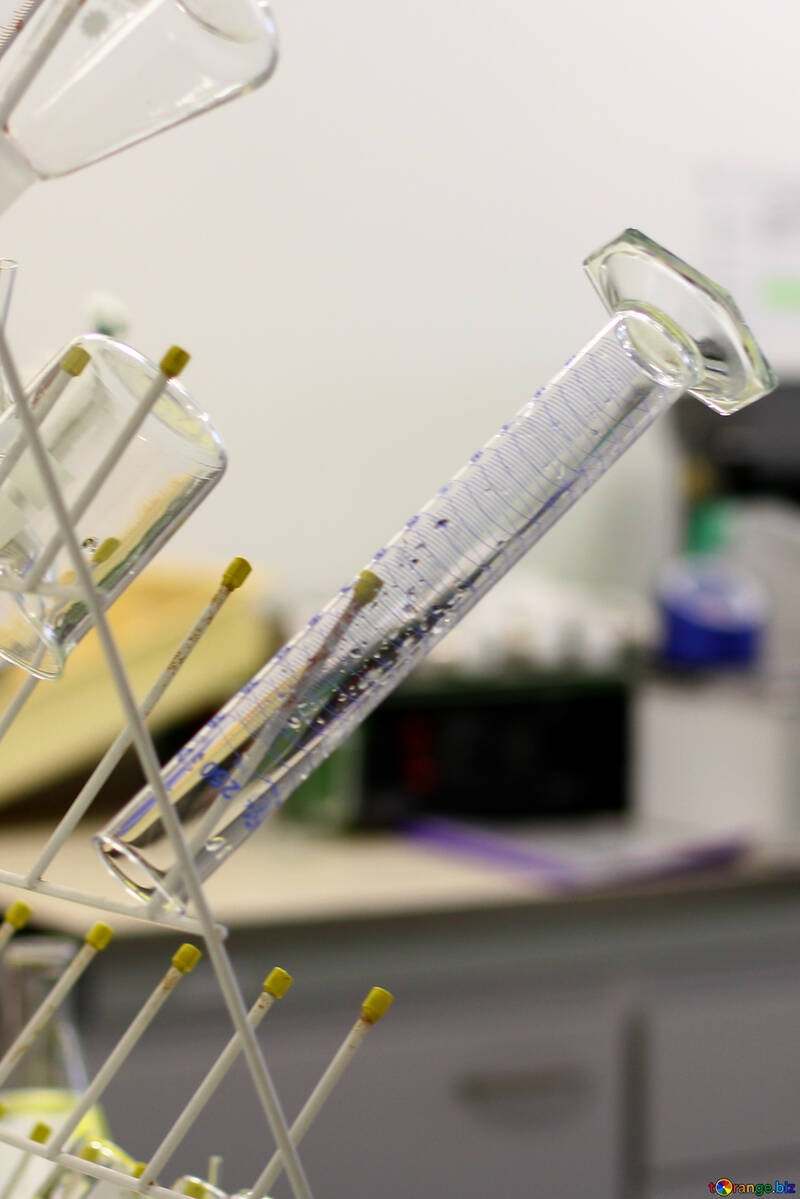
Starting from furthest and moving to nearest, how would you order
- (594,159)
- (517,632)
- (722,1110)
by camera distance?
(594,159)
(517,632)
(722,1110)

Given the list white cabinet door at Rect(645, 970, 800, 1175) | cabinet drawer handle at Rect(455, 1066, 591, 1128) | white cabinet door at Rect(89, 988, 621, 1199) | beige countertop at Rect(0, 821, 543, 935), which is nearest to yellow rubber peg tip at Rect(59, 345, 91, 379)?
white cabinet door at Rect(89, 988, 621, 1199)

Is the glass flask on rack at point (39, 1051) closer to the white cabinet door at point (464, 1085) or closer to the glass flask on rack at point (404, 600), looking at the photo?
the glass flask on rack at point (404, 600)

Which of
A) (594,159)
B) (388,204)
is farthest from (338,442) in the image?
(594,159)

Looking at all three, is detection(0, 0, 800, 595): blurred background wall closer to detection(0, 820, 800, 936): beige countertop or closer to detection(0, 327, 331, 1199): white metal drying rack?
detection(0, 820, 800, 936): beige countertop

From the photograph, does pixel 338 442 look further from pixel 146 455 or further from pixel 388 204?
pixel 146 455

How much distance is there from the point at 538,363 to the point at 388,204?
37 cm

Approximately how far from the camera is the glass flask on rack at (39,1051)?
1.86 feet

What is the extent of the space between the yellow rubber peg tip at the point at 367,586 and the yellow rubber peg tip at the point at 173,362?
87mm

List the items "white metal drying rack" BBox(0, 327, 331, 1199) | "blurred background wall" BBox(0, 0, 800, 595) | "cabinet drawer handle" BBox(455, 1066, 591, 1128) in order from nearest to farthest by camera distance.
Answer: "white metal drying rack" BBox(0, 327, 331, 1199)
"cabinet drawer handle" BBox(455, 1066, 591, 1128)
"blurred background wall" BBox(0, 0, 800, 595)

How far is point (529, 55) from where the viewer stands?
7.25 ft

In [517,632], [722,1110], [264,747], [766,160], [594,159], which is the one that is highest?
[766,160]

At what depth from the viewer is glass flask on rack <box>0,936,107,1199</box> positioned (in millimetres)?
568

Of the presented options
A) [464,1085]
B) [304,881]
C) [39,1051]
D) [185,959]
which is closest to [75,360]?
[185,959]

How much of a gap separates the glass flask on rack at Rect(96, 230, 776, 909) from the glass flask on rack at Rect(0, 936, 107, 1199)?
8.2 inches
